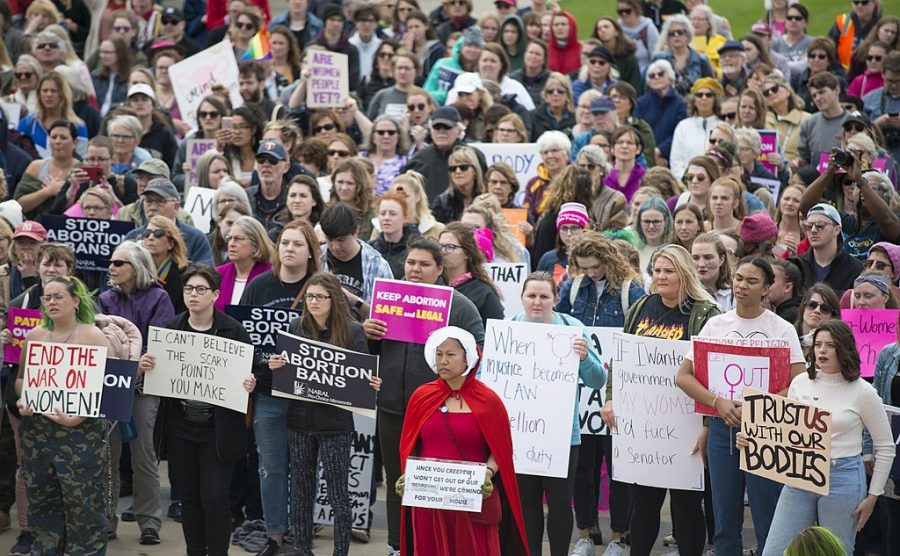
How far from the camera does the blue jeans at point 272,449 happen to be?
10203 millimetres

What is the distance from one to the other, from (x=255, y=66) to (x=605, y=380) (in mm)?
8379

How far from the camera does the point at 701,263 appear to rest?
34.2ft

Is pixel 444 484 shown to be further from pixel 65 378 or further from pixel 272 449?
pixel 65 378

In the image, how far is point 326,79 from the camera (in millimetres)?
16344

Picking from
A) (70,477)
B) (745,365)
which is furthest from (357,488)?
(745,365)

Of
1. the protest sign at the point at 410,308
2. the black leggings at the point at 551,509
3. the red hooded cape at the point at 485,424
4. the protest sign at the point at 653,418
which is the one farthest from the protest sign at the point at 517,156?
the red hooded cape at the point at 485,424

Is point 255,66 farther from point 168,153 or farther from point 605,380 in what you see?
point 605,380

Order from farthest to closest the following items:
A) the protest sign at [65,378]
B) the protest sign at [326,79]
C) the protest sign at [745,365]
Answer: the protest sign at [326,79] < the protest sign at [65,378] < the protest sign at [745,365]

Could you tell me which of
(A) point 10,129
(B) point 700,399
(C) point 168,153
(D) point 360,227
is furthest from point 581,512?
(A) point 10,129

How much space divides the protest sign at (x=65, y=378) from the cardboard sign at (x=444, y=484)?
2.46 meters

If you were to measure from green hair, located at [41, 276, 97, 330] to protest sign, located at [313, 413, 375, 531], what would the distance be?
79.6 inches

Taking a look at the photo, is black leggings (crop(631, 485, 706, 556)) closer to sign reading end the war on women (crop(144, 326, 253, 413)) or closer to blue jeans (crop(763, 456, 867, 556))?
blue jeans (crop(763, 456, 867, 556))

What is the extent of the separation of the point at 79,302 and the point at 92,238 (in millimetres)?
2333

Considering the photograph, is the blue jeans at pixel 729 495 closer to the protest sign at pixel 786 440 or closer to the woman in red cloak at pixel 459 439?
the protest sign at pixel 786 440
